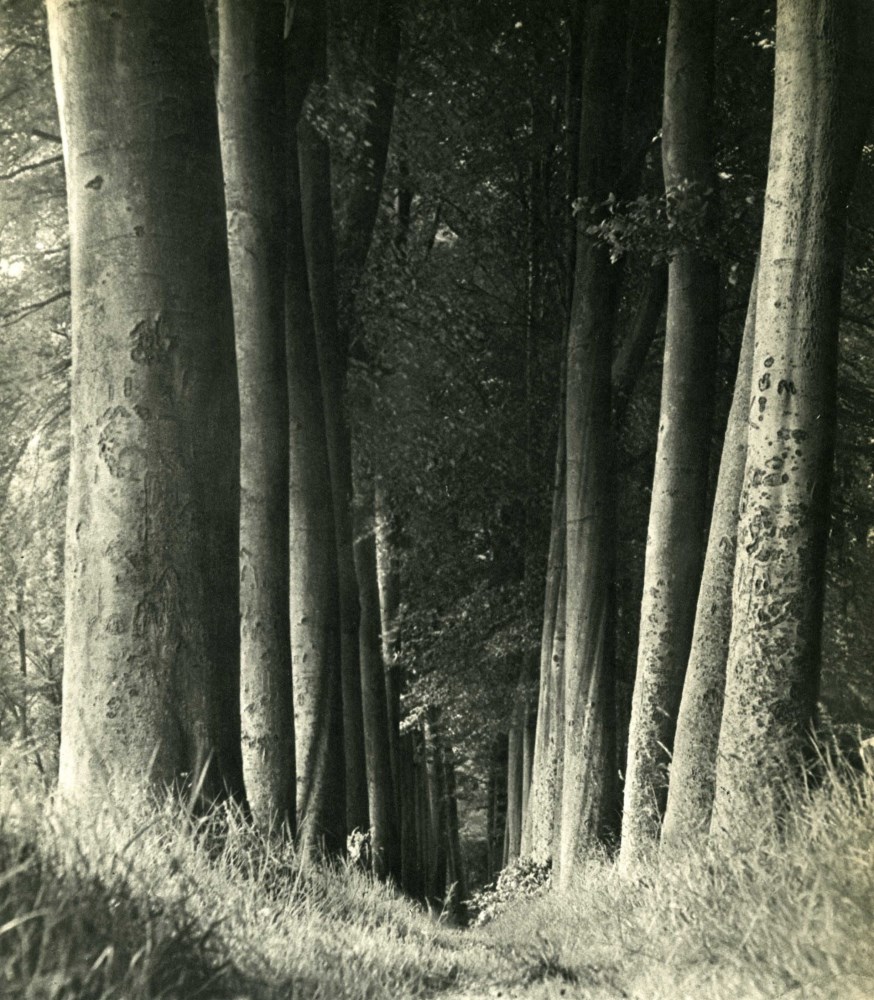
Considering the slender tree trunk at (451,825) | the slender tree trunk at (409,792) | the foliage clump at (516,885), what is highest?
the foliage clump at (516,885)

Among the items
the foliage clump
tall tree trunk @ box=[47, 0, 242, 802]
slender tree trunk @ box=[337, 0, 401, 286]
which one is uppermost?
slender tree trunk @ box=[337, 0, 401, 286]

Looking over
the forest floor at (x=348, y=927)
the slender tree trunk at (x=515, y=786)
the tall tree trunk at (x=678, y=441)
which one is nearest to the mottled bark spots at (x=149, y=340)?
the forest floor at (x=348, y=927)

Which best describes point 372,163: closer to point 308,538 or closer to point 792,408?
point 308,538

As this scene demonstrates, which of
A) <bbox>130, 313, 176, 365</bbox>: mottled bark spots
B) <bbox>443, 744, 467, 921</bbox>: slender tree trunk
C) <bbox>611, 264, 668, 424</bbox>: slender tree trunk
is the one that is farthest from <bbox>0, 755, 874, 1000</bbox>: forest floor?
<bbox>443, 744, 467, 921</bbox>: slender tree trunk

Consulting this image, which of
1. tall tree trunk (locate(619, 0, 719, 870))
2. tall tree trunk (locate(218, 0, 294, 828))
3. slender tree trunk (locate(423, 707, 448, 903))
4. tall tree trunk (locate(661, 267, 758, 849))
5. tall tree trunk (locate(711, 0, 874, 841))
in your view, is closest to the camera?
tall tree trunk (locate(711, 0, 874, 841))

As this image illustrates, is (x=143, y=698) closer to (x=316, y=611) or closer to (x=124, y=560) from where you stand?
(x=124, y=560)

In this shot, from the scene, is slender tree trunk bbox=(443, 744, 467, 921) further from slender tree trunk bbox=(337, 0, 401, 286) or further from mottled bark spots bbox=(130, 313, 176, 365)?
mottled bark spots bbox=(130, 313, 176, 365)

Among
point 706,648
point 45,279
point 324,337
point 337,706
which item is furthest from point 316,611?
point 45,279

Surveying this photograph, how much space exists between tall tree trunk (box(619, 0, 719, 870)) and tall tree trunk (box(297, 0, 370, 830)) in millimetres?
3980

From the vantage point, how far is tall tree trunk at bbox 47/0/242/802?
687 centimetres

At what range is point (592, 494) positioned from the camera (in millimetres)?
13508

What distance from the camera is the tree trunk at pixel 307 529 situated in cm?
1209

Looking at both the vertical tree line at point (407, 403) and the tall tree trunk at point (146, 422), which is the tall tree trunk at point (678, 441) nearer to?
the vertical tree line at point (407, 403)

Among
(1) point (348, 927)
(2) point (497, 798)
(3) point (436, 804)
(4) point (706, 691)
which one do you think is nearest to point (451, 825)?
(2) point (497, 798)
